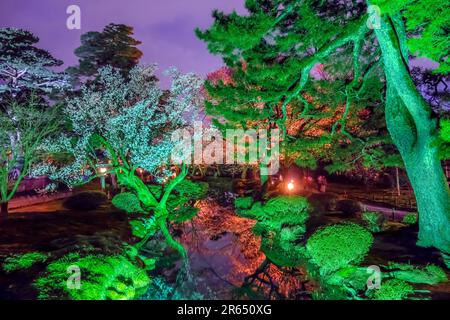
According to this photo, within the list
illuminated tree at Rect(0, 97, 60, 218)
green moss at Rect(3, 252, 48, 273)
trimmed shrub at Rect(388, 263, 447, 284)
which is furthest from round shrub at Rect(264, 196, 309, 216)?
illuminated tree at Rect(0, 97, 60, 218)

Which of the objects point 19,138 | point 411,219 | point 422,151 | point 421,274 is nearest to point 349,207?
point 411,219

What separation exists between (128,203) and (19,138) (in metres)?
7.15

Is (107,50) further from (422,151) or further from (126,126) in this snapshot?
(422,151)

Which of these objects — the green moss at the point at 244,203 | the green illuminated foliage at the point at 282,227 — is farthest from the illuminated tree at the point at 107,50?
the green illuminated foliage at the point at 282,227

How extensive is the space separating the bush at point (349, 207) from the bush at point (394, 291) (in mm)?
8253

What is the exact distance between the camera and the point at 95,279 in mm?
7137

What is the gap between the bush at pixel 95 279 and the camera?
21.2 ft

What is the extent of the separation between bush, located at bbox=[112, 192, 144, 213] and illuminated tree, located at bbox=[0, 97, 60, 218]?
17.0ft

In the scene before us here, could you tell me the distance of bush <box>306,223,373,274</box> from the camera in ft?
27.6

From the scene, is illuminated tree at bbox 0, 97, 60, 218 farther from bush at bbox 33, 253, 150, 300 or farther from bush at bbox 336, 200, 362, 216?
bush at bbox 336, 200, 362, 216

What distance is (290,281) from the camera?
29.9ft
